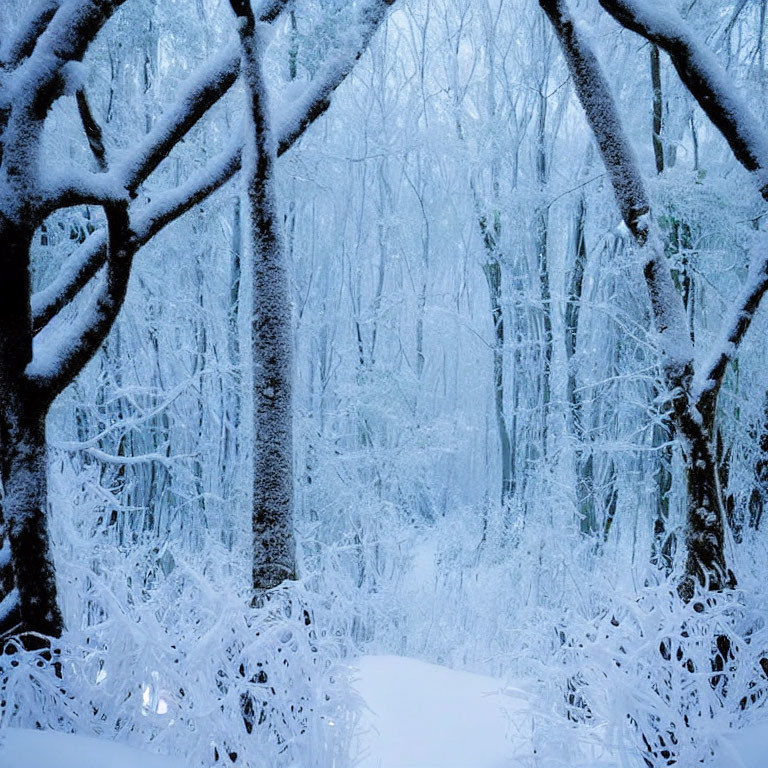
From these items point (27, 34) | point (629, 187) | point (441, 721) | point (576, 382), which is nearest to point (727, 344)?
point (629, 187)

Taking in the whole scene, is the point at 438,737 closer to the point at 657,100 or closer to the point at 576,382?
the point at 576,382

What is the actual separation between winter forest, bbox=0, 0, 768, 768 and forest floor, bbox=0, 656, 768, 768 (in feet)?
0.09

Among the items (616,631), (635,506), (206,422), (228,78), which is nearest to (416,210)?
(206,422)

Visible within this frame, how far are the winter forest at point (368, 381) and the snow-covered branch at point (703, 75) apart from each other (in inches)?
0.9

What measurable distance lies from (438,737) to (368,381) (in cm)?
559

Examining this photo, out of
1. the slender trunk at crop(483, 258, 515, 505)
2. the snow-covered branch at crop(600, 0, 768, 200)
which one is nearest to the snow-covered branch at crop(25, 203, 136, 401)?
the snow-covered branch at crop(600, 0, 768, 200)

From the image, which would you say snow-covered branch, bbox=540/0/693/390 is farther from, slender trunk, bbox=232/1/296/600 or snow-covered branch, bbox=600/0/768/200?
slender trunk, bbox=232/1/296/600

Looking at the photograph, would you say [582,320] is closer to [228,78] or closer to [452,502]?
[452,502]

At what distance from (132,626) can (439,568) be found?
626 cm

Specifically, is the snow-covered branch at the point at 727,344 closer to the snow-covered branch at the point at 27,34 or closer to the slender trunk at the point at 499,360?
the snow-covered branch at the point at 27,34

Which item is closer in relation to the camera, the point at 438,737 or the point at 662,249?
the point at 438,737

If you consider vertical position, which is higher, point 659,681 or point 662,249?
point 662,249

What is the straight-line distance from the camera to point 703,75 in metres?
4.22

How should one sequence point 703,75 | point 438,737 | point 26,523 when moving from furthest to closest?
point 703,75
point 438,737
point 26,523
